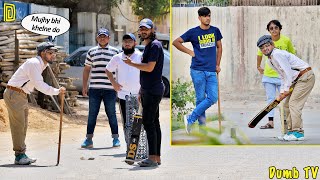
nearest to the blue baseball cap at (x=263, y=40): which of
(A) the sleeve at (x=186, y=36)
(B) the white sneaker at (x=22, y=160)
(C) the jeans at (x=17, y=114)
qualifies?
(A) the sleeve at (x=186, y=36)

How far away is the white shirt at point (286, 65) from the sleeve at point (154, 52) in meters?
1.87

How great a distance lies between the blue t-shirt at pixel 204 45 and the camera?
11.0 m

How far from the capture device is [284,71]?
11.0 m

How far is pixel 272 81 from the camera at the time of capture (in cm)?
1136

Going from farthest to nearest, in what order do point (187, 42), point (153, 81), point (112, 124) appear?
1. point (112, 124)
2. point (187, 42)
3. point (153, 81)

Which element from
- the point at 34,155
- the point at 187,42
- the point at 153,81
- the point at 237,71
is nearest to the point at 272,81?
the point at 237,71

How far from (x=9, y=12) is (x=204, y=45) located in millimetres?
9132

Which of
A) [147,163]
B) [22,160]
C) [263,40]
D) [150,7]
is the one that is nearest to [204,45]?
[263,40]

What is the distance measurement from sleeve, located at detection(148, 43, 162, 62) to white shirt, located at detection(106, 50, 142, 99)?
3.45 feet

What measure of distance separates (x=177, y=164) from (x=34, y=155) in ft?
7.19

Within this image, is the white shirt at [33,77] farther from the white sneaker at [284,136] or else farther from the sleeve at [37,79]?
the white sneaker at [284,136]

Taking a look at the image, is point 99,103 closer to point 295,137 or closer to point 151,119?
point 151,119

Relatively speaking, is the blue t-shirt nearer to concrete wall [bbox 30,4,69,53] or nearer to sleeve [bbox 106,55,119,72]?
→ sleeve [bbox 106,55,119,72]

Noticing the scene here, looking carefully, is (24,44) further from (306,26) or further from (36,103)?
(306,26)
